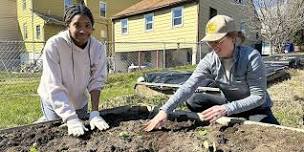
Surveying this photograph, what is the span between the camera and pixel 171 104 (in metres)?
2.79

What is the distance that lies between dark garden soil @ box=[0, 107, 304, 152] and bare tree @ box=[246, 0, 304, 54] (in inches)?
Answer: 658

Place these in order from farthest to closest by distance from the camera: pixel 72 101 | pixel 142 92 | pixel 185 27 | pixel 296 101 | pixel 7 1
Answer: pixel 7 1
pixel 185 27
pixel 142 92
pixel 296 101
pixel 72 101

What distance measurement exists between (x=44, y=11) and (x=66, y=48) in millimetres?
22517

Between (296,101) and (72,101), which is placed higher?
(72,101)

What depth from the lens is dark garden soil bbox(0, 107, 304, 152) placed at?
7.46 ft

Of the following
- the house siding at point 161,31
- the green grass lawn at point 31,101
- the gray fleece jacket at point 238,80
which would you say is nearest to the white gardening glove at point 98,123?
the gray fleece jacket at point 238,80

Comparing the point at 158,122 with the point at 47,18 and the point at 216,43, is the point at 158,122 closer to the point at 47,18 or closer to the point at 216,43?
the point at 216,43

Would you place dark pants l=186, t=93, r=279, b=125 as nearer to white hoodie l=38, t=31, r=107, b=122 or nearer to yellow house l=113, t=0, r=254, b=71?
white hoodie l=38, t=31, r=107, b=122

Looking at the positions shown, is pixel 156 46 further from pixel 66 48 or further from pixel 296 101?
pixel 66 48

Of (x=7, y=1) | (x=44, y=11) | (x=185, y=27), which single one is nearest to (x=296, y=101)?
(x=185, y=27)

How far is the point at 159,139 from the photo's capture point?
2.48 metres

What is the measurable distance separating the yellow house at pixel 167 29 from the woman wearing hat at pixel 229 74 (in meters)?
12.3

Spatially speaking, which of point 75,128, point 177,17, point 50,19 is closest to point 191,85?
point 75,128

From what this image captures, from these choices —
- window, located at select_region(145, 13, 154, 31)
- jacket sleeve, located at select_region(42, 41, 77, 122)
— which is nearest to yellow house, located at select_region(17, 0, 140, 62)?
window, located at select_region(145, 13, 154, 31)
